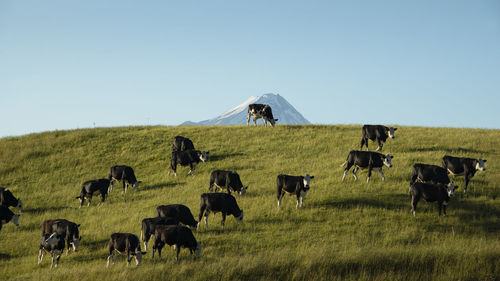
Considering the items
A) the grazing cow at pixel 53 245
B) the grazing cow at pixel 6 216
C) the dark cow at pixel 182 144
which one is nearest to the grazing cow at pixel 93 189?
the grazing cow at pixel 6 216

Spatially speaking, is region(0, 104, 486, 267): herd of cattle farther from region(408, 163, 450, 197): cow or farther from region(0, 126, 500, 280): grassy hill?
region(0, 126, 500, 280): grassy hill

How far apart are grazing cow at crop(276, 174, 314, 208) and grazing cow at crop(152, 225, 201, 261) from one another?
20.6 feet

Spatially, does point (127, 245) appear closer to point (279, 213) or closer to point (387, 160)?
point (279, 213)

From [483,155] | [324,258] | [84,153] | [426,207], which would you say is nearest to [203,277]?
[324,258]

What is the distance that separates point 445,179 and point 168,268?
605 inches

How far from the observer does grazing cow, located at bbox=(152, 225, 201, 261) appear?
15.0 metres

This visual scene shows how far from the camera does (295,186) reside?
20.5 meters

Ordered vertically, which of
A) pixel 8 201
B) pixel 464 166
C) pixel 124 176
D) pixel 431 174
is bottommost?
pixel 8 201

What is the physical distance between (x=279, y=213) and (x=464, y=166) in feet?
35.9

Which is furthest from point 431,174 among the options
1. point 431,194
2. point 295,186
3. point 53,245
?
point 53,245

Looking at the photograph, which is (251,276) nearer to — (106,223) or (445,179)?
(106,223)

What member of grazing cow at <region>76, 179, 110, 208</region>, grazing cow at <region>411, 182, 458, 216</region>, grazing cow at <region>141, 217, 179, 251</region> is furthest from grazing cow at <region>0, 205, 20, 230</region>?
grazing cow at <region>411, 182, 458, 216</region>

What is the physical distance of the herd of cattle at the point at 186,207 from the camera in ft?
49.6

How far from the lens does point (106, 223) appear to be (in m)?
20.5
